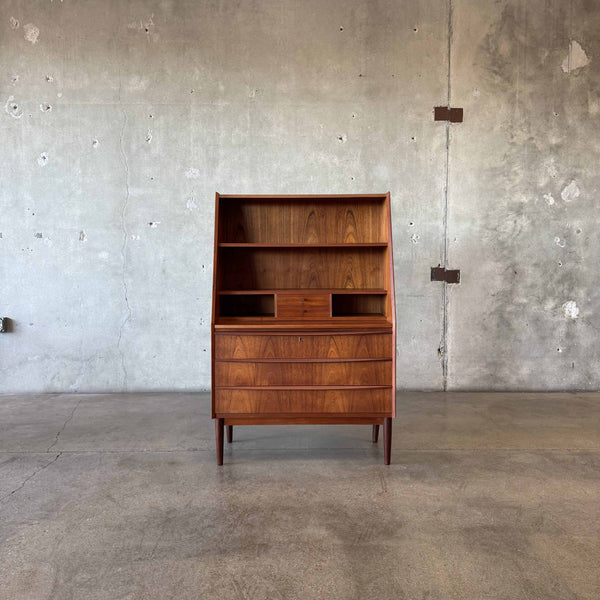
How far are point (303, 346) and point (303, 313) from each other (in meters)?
0.29

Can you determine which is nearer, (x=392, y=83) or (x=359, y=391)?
(x=359, y=391)

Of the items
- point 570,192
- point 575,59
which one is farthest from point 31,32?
point 570,192

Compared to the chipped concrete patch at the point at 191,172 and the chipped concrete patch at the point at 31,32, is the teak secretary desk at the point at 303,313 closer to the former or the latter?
the chipped concrete patch at the point at 191,172

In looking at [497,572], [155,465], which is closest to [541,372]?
[497,572]

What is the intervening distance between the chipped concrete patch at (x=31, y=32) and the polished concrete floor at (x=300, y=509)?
9.93ft

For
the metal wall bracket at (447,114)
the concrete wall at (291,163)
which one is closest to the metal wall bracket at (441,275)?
the concrete wall at (291,163)

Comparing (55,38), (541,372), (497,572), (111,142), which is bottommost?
(497,572)

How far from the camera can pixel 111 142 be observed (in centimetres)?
A: 461

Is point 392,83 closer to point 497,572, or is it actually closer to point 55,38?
point 55,38

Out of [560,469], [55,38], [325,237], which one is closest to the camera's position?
[560,469]

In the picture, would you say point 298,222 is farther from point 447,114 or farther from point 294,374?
point 447,114

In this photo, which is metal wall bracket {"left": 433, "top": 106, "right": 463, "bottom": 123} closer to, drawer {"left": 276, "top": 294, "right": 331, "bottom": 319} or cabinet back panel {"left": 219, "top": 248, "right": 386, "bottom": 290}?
cabinet back panel {"left": 219, "top": 248, "right": 386, "bottom": 290}

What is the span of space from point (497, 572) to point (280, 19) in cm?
427

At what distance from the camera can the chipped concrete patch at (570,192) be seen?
4727 mm
